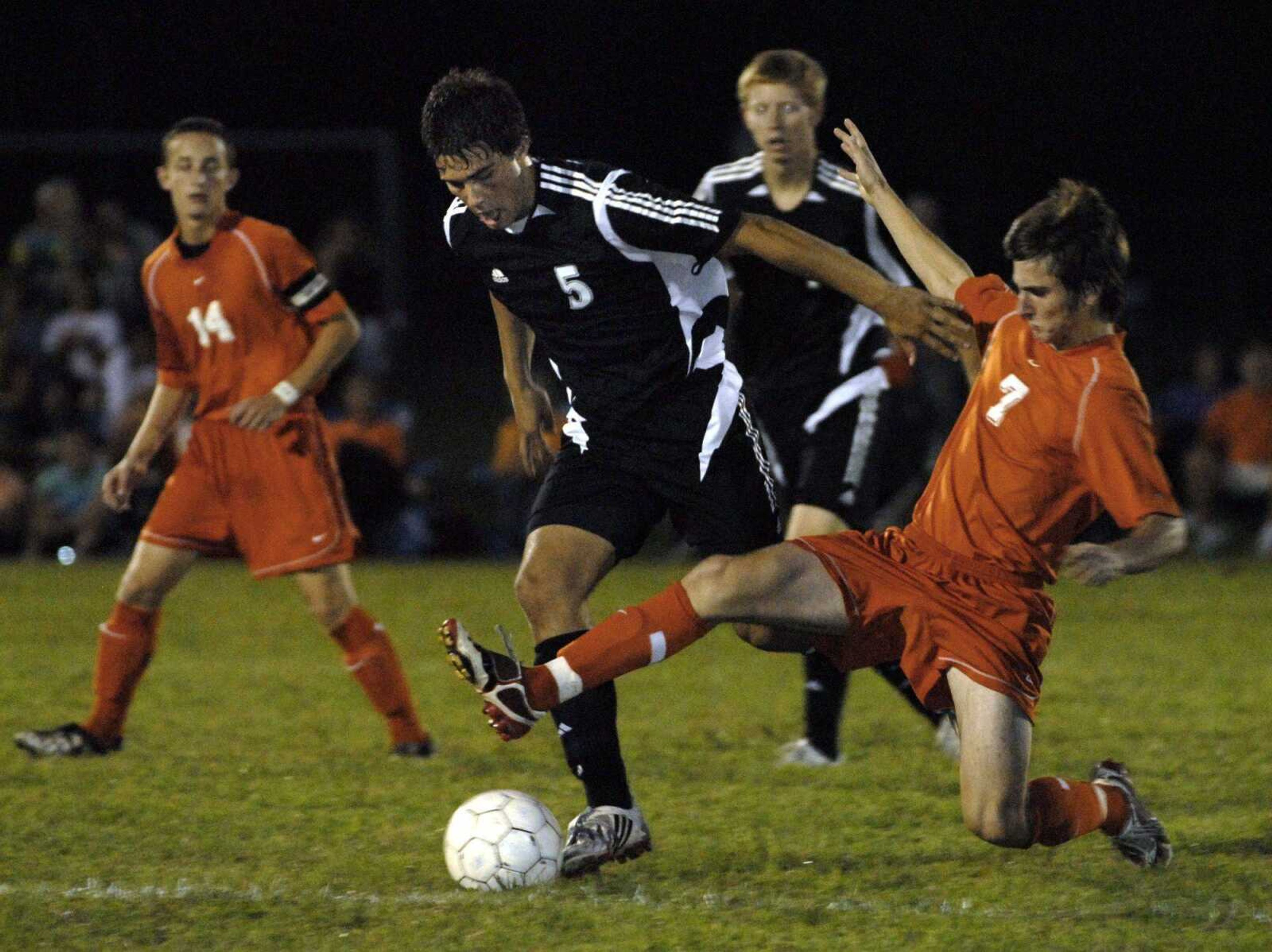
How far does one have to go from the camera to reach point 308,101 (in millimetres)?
17219

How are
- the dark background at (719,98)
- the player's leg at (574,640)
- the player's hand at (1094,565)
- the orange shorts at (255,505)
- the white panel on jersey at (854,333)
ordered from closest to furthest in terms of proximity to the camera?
the player's hand at (1094,565) → the player's leg at (574,640) → the orange shorts at (255,505) → the white panel on jersey at (854,333) → the dark background at (719,98)

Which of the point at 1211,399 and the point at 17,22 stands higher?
the point at 17,22

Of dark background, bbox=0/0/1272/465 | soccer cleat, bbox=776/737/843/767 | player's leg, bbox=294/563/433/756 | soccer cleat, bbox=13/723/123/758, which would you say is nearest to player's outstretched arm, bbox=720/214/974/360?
soccer cleat, bbox=776/737/843/767

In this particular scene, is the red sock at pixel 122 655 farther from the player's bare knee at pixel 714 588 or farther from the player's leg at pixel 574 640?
the player's bare knee at pixel 714 588

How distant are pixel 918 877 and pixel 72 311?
1007 centimetres

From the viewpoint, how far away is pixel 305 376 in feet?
20.3

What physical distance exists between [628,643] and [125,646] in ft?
8.33

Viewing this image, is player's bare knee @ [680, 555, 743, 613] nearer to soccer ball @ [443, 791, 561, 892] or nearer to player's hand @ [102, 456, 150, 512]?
soccer ball @ [443, 791, 561, 892]

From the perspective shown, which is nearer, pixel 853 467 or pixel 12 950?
pixel 12 950

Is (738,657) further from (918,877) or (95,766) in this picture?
(918,877)

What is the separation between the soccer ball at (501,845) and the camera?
4535mm

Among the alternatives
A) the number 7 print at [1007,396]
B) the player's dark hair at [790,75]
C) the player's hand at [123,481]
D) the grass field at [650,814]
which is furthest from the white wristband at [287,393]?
the number 7 print at [1007,396]

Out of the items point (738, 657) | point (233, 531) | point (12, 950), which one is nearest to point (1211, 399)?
point (738, 657)

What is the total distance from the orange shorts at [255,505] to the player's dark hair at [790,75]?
1937 millimetres
